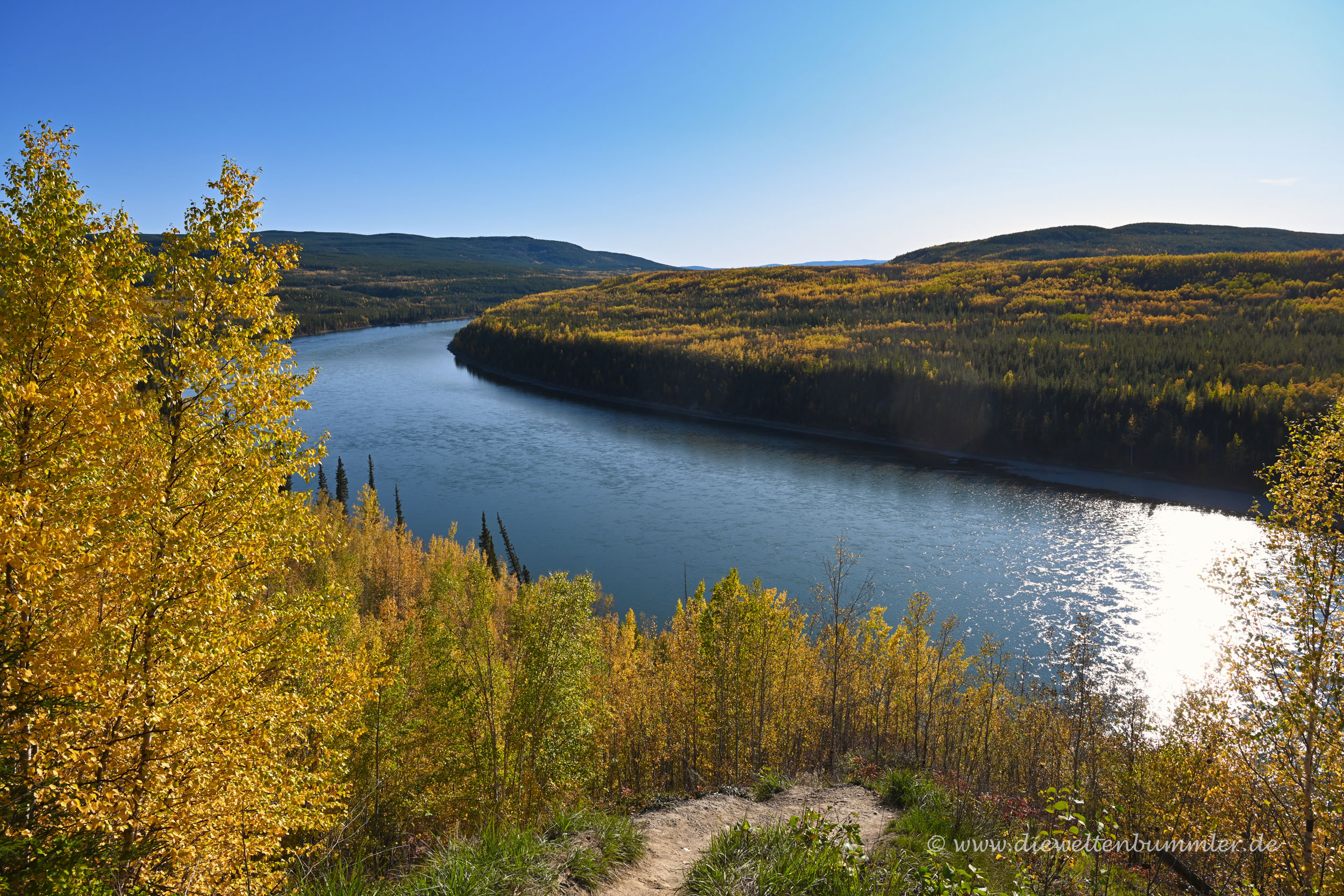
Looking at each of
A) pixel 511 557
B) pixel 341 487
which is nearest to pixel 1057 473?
pixel 511 557

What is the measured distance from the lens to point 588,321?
154750 mm

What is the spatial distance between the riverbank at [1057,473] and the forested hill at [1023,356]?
1.12 meters

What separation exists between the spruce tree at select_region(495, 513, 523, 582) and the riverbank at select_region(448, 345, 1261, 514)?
47.5 m

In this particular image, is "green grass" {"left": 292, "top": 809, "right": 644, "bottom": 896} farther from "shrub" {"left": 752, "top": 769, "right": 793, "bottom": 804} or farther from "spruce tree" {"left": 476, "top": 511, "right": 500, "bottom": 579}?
"spruce tree" {"left": 476, "top": 511, "right": 500, "bottom": 579}

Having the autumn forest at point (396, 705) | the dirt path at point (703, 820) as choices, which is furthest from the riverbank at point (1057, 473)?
the dirt path at point (703, 820)

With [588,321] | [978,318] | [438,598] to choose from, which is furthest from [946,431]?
[588,321]

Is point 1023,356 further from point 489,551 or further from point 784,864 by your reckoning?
point 784,864

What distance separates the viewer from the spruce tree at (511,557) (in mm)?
47281

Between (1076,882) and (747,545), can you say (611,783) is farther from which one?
(747,545)

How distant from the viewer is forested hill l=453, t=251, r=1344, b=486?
220 ft

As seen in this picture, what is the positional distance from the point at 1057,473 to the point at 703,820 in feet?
231

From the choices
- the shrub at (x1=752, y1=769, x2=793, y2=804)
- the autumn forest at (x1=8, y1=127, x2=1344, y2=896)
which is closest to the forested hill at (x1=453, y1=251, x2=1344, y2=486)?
the autumn forest at (x1=8, y1=127, x2=1344, y2=896)

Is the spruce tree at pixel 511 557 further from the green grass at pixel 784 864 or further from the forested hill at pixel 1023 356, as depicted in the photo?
the forested hill at pixel 1023 356

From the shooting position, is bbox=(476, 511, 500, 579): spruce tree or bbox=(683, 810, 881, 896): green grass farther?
bbox=(476, 511, 500, 579): spruce tree
